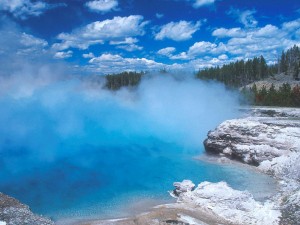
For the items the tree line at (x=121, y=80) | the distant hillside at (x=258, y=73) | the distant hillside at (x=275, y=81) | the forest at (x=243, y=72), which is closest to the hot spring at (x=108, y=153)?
the distant hillside at (x=275, y=81)

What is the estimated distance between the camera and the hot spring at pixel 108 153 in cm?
1485

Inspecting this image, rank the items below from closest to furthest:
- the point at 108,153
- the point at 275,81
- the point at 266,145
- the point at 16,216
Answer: the point at 16,216, the point at 266,145, the point at 108,153, the point at 275,81

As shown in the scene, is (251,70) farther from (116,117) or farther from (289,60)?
(116,117)

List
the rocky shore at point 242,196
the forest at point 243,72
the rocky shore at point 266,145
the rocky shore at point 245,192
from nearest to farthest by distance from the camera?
the rocky shore at point 242,196, the rocky shore at point 245,192, the rocky shore at point 266,145, the forest at point 243,72

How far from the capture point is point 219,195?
13609 millimetres

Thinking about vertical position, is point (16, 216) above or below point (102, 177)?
above

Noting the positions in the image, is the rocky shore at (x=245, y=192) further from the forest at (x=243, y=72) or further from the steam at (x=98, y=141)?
the forest at (x=243, y=72)

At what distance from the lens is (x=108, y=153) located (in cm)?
2264

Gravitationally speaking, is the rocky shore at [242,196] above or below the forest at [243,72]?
below

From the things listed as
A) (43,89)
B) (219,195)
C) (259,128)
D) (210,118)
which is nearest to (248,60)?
(43,89)

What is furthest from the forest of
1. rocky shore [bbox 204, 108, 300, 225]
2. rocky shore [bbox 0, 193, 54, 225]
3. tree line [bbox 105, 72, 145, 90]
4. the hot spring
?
rocky shore [bbox 0, 193, 54, 225]

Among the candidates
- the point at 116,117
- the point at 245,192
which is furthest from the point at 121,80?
the point at 245,192

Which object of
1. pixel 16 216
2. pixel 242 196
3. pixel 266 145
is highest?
pixel 266 145

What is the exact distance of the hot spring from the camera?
1485cm
